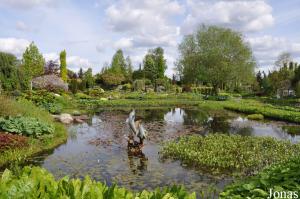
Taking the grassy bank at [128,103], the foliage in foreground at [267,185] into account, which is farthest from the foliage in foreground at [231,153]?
the grassy bank at [128,103]

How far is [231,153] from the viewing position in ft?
44.5

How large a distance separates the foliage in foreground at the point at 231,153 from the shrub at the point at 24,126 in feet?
17.3

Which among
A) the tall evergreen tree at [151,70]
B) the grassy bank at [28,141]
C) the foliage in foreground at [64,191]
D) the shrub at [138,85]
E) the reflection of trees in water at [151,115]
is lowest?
the reflection of trees in water at [151,115]

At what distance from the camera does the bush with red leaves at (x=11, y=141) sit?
12492 millimetres

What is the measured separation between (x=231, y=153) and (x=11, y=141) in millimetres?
8181

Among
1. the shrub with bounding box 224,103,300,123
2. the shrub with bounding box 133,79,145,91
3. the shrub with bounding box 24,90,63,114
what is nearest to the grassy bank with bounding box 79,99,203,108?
the shrub with bounding box 224,103,300,123

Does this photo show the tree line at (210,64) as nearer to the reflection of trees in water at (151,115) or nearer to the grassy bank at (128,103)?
the grassy bank at (128,103)

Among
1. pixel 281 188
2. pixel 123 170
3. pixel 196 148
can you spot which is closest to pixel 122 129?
pixel 196 148

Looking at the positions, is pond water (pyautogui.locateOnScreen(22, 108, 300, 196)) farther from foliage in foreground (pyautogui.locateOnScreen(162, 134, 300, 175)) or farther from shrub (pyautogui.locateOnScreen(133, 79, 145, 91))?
shrub (pyautogui.locateOnScreen(133, 79, 145, 91))

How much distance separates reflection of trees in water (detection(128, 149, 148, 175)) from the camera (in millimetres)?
11758

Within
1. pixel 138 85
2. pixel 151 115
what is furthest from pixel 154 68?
pixel 151 115

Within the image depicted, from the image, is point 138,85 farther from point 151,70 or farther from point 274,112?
point 274,112

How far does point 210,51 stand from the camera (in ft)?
167

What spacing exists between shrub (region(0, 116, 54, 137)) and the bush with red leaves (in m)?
0.86
